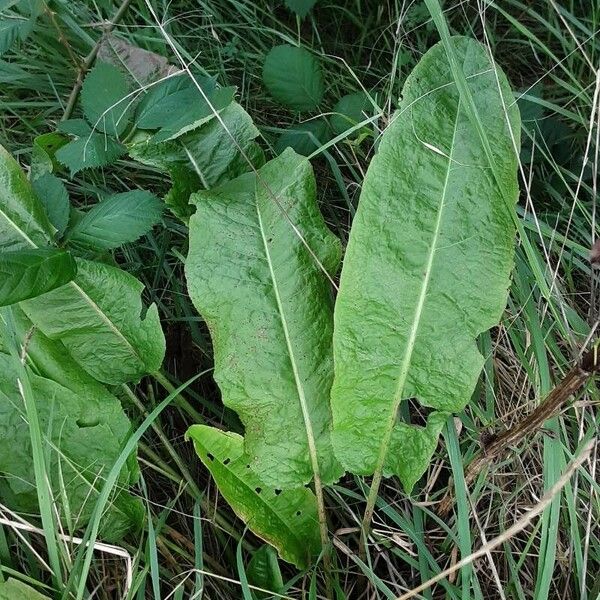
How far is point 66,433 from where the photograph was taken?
1.10m

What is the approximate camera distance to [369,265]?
1.01m

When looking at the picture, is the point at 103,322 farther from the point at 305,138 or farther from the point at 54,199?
the point at 305,138

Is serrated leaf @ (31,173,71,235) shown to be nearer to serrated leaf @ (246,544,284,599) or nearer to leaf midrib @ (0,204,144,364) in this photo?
leaf midrib @ (0,204,144,364)

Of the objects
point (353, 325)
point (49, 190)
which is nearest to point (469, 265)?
point (353, 325)

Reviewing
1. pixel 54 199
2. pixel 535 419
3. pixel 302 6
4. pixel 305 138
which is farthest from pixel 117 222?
pixel 535 419

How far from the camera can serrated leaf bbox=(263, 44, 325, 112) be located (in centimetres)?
129

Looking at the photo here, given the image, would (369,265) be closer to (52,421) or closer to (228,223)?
(228,223)

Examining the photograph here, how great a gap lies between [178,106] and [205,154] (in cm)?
9

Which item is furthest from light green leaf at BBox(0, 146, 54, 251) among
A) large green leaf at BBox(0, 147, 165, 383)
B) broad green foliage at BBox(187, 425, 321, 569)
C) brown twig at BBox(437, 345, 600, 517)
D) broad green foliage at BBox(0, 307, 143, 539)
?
brown twig at BBox(437, 345, 600, 517)

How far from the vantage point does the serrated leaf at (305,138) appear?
1.29 meters

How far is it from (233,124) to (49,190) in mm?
308

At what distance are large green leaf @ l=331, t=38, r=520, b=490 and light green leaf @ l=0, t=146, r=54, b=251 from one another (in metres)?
0.46

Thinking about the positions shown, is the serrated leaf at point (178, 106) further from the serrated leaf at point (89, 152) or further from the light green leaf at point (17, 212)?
the light green leaf at point (17, 212)

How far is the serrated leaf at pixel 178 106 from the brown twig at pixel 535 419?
0.64 m
